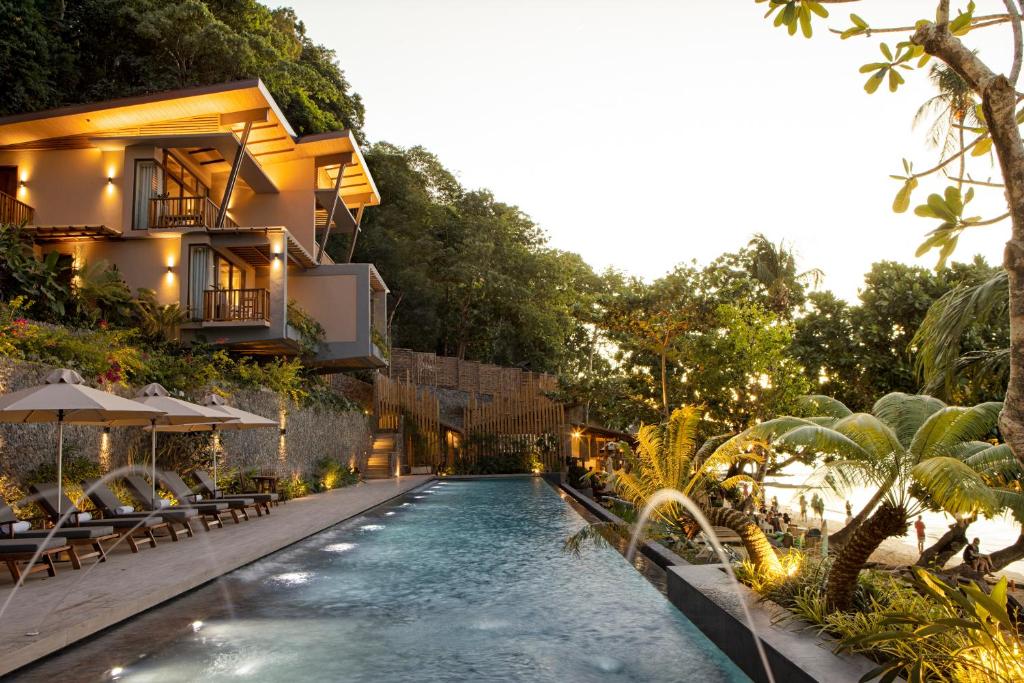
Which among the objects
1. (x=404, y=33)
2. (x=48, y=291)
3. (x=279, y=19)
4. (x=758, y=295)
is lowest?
(x=48, y=291)

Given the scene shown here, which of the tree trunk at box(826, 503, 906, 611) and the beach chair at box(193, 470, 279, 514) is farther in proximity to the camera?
the beach chair at box(193, 470, 279, 514)

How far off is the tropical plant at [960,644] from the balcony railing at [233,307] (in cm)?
1844

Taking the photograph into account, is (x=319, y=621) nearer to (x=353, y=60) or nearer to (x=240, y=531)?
(x=240, y=531)

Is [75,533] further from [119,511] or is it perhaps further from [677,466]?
[677,466]

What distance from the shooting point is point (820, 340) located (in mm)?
23656

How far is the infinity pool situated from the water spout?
13.6 inches

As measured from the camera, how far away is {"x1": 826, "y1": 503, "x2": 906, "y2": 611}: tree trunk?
5.15m

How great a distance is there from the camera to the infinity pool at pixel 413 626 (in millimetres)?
5250

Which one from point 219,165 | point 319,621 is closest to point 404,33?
point 219,165

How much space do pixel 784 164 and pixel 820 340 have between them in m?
5.60

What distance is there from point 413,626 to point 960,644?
4.18m

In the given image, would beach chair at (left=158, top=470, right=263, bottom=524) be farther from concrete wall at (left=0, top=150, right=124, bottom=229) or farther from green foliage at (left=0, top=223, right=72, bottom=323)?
concrete wall at (left=0, top=150, right=124, bottom=229)

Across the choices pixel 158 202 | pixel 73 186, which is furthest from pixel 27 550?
pixel 73 186

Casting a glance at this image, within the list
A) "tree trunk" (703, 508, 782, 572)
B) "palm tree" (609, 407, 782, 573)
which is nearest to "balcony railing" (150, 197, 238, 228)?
"palm tree" (609, 407, 782, 573)
